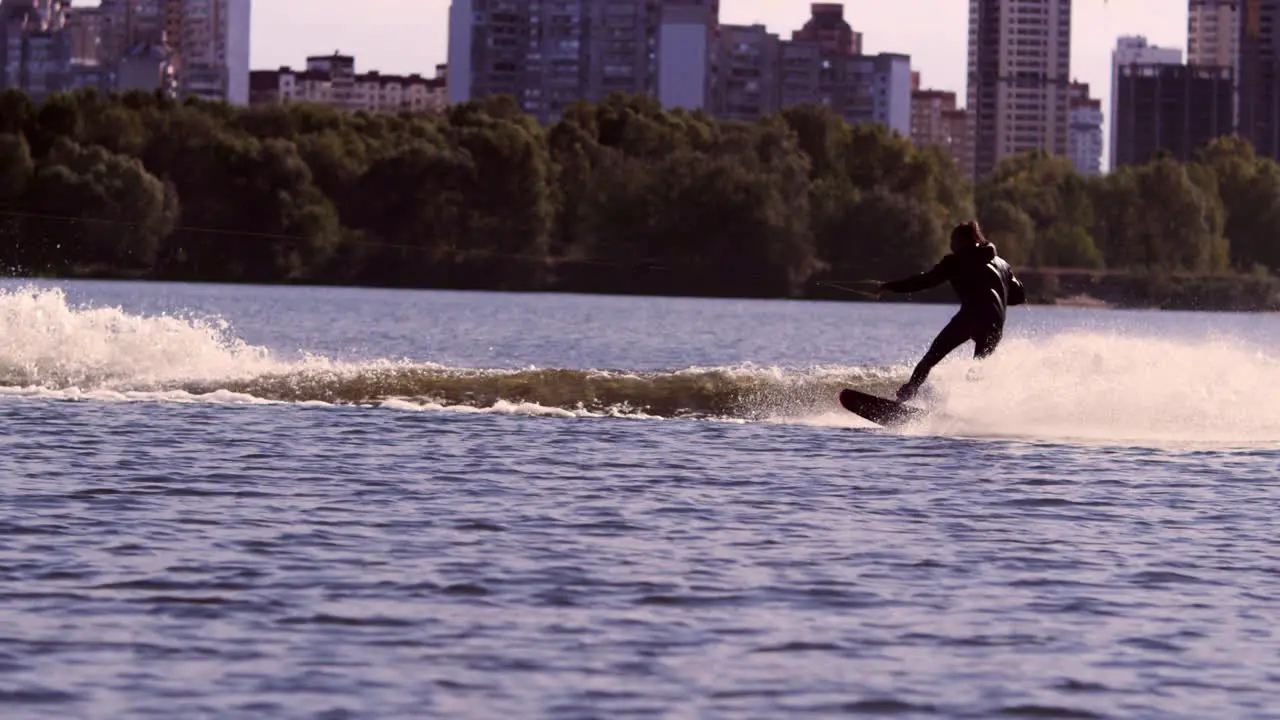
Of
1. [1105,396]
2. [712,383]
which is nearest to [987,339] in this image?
[1105,396]

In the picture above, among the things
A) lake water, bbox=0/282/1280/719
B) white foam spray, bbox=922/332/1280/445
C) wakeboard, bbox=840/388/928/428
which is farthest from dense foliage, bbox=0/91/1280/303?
white foam spray, bbox=922/332/1280/445

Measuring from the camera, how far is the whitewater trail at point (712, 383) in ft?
86.7

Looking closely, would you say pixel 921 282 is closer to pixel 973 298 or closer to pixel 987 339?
pixel 973 298

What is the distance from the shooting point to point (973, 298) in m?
25.1

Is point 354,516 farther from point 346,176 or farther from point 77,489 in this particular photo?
point 346,176

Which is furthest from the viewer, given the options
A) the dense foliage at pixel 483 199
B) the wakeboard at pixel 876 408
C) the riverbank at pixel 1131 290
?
the riverbank at pixel 1131 290

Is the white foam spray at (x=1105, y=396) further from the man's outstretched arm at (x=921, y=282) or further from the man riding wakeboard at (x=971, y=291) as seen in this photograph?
the man's outstretched arm at (x=921, y=282)

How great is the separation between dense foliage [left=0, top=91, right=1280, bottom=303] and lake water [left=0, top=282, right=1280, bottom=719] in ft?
249

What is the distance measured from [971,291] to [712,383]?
5162mm

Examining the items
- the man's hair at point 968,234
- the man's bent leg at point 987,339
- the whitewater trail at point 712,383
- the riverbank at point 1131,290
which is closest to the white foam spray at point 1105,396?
the whitewater trail at point 712,383

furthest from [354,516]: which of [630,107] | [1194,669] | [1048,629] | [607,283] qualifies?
[630,107]

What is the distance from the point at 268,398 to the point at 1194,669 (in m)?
18.5

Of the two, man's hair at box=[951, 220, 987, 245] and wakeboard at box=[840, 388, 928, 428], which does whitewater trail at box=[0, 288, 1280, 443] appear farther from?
man's hair at box=[951, 220, 987, 245]

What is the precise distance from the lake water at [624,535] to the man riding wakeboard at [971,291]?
0.83 meters
